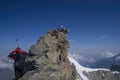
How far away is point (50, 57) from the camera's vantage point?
205 ft

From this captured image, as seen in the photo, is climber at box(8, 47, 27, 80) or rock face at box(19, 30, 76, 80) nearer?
rock face at box(19, 30, 76, 80)

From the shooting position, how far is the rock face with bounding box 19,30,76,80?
50.3 metres

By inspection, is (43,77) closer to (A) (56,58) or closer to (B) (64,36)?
(A) (56,58)

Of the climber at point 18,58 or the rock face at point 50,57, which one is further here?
the climber at point 18,58

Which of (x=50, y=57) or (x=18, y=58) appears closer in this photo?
(x=50, y=57)

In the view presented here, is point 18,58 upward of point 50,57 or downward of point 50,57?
upward

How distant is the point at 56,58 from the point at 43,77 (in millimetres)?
17407

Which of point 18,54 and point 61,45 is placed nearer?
point 18,54

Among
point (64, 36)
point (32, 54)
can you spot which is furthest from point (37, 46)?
point (64, 36)

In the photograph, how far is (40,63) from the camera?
Result: 2298 inches

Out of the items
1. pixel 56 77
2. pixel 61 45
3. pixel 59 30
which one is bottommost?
pixel 56 77

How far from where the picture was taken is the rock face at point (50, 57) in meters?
50.3

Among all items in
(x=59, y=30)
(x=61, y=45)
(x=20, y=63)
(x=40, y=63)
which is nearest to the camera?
(x=40, y=63)

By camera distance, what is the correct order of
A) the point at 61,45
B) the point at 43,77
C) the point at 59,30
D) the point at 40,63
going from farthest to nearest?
the point at 59,30 → the point at 61,45 → the point at 40,63 → the point at 43,77
